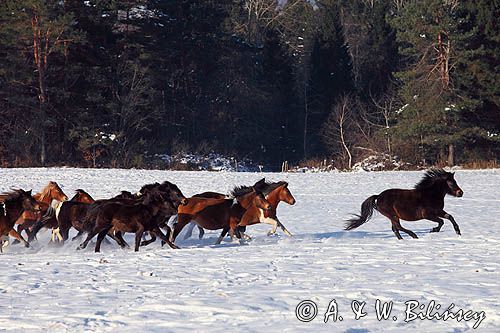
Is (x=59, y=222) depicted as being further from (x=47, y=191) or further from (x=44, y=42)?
(x=44, y=42)

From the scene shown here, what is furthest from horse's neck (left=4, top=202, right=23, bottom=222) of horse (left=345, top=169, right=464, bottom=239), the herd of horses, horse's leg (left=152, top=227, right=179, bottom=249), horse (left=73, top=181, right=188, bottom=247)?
horse (left=345, top=169, right=464, bottom=239)

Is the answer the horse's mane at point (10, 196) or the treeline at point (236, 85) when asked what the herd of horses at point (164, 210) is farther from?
the treeline at point (236, 85)

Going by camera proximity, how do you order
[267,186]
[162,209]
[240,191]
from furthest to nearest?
[267,186], [240,191], [162,209]

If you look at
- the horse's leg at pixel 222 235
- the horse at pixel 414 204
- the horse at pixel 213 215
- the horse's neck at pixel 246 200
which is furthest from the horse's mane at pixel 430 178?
the horse's leg at pixel 222 235

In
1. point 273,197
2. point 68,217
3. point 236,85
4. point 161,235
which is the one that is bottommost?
point 161,235

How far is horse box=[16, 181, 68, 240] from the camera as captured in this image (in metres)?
12.9

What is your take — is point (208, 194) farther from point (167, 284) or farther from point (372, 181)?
point (372, 181)

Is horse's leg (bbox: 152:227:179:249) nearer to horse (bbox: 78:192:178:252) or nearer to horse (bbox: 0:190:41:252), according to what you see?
horse (bbox: 78:192:178:252)

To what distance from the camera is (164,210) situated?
11.8 m

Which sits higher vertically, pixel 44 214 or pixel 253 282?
pixel 44 214

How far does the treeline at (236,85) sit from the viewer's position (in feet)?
135

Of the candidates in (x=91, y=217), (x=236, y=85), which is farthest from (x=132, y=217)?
(x=236, y=85)

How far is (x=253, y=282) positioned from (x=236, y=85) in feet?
156

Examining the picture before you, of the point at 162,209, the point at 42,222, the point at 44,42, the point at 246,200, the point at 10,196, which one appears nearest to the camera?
the point at 162,209
